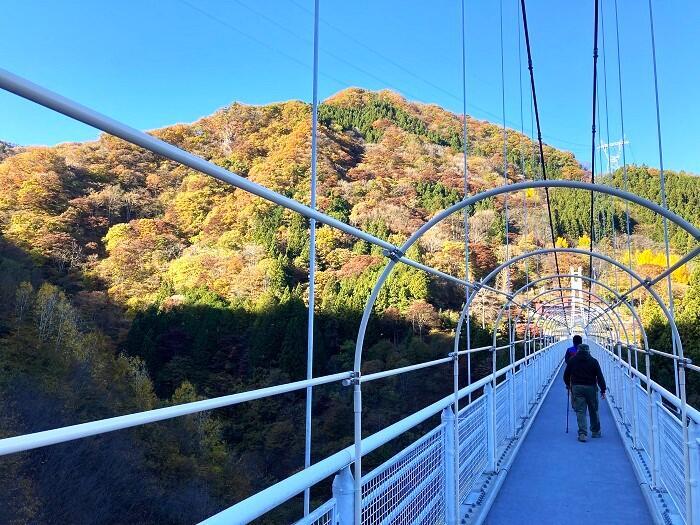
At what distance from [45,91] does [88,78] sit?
28.9 meters

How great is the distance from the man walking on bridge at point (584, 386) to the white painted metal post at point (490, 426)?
1.68m

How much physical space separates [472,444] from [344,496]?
2.05m

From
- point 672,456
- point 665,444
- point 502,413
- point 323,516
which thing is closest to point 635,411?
point 502,413

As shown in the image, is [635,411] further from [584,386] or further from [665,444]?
[665,444]

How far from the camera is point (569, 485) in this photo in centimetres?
370

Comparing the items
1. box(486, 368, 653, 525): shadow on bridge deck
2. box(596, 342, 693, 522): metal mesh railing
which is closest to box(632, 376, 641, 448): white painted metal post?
box(596, 342, 693, 522): metal mesh railing

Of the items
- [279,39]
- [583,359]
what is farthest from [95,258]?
[583,359]

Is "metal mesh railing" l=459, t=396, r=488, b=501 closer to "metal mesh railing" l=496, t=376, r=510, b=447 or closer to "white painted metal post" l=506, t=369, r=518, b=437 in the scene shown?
"metal mesh railing" l=496, t=376, r=510, b=447

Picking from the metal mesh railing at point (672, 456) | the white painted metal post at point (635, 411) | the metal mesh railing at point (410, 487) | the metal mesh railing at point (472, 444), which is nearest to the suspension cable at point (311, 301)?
the metal mesh railing at point (410, 487)

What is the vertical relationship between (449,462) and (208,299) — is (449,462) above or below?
below

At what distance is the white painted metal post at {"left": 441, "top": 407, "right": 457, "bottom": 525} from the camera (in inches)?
103

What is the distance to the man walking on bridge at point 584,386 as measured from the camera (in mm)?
5195

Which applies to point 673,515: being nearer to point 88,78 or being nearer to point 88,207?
point 88,207

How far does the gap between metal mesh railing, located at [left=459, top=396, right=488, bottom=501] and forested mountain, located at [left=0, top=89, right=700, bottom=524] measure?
435 inches
